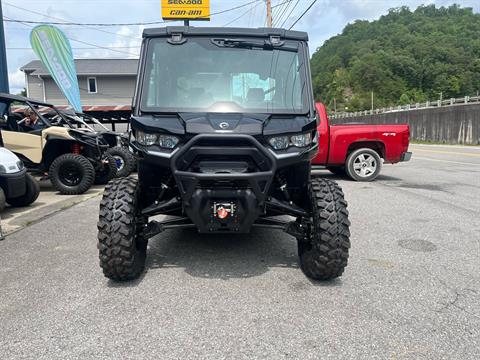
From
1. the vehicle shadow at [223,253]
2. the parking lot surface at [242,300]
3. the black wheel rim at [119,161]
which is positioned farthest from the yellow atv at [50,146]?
the vehicle shadow at [223,253]

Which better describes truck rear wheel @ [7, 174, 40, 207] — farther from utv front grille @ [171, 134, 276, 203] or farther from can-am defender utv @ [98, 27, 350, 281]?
utv front grille @ [171, 134, 276, 203]

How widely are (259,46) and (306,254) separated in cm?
201

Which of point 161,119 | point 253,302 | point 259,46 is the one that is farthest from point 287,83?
point 253,302

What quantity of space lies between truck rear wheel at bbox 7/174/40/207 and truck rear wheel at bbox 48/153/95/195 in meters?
1.33

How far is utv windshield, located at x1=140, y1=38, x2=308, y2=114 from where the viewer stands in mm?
3842

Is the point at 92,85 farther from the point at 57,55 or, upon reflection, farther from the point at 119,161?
the point at 119,161

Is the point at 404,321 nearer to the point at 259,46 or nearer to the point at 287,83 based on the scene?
the point at 287,83

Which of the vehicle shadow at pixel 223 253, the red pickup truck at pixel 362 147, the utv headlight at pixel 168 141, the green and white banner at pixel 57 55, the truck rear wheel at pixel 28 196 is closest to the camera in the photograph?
the utv headlight at pixel 168 141

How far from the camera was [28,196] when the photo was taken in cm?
730

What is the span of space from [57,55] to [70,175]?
20.1ft

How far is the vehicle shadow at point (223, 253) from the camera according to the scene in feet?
13.3

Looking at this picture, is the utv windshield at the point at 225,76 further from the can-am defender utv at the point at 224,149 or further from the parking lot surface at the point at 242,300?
the parking lot surface at the point at 242,300

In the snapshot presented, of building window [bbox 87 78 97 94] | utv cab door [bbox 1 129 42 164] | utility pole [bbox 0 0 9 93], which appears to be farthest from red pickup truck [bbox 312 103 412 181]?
building window [bbox 87 78 97 94]

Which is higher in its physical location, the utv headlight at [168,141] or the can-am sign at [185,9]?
the can-am sign at [185,9]
